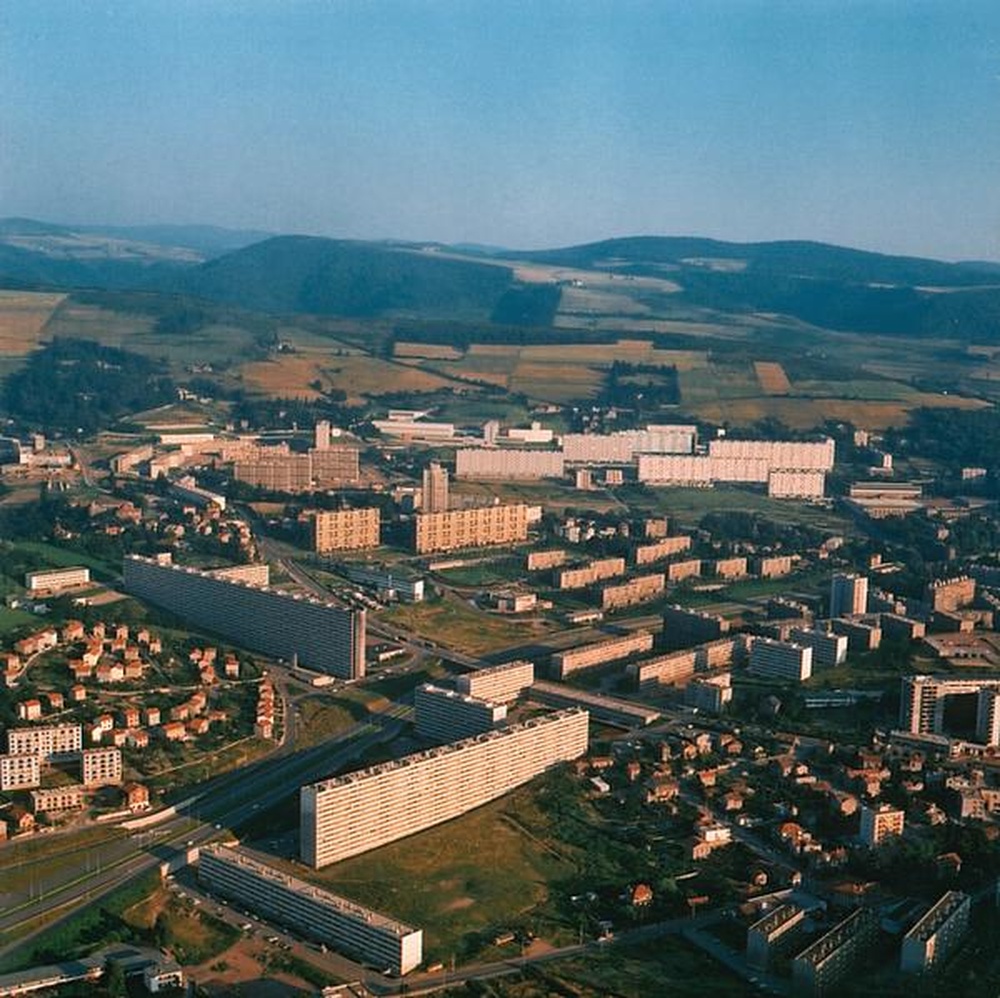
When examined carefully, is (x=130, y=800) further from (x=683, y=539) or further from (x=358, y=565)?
→ (x=683, y=539)

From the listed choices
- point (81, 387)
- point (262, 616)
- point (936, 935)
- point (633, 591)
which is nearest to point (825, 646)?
point (633, 591)

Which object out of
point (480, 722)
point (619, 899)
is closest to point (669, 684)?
point (480, 722)

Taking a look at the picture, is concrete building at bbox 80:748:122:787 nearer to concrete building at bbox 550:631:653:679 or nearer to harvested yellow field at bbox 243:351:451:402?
concrete building at bbox 550:631:653:679

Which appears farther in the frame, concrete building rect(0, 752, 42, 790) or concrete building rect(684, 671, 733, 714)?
concrete building rect(684, 671, 733, 714)

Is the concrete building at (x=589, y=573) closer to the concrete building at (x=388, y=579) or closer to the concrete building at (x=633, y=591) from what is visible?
the concrete building at (x=633, y=591)

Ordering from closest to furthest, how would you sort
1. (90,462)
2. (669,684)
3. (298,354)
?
1. (669,684)
2. (90,462)
3. (298,354)

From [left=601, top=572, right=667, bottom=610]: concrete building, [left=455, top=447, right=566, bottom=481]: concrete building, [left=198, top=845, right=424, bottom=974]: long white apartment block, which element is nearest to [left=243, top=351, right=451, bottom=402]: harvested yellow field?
[left=455, top=447, right=566, bottom=481]: concrete building
